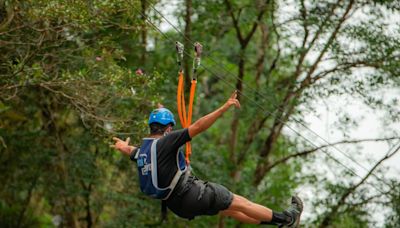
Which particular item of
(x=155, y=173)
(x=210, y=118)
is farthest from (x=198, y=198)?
(x=210, y=118)

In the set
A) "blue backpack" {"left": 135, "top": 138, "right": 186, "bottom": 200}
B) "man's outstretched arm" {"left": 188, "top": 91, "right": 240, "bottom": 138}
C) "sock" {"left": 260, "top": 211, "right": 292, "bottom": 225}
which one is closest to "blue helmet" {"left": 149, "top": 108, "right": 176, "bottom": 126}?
"blue backpack" {"left": 135, "top": 138, "right": 186, "bottom": 200}

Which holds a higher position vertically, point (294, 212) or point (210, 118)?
point (210, 118)

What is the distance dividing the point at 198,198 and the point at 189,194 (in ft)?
0.24

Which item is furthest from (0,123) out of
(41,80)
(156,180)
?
(156,180)

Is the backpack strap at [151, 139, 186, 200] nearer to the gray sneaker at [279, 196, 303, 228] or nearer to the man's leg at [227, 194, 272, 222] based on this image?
the man's leg at [227, 194, 272, 222]

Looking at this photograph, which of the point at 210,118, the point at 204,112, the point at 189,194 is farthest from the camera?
the point at 204,112

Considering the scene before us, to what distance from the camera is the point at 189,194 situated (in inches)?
249

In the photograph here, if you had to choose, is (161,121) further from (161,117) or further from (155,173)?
(155,173)

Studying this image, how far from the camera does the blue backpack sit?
621 cm

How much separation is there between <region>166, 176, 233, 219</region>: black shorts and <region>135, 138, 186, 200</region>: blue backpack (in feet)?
0.25

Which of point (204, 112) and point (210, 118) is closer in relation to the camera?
point (210, 118)

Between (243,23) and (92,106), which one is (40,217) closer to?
(243,23)

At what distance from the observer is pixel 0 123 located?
11367mm

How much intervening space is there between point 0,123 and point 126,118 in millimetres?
2711
